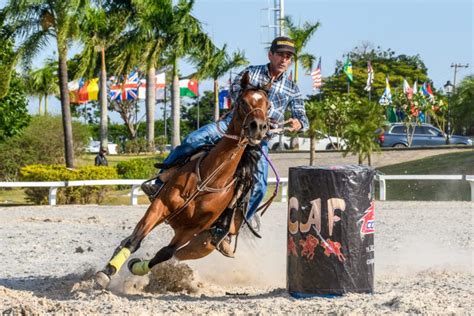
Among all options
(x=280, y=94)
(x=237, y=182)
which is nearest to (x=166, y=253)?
(x=237, y=182)

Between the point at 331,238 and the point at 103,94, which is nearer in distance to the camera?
the point at 331,238

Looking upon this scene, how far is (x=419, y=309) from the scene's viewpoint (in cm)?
716

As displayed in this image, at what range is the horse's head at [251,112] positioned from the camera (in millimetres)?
7938

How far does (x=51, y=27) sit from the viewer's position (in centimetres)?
3362

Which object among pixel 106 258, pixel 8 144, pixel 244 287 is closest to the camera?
pixel 244 287

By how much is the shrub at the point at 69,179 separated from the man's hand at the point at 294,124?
57.4 ft

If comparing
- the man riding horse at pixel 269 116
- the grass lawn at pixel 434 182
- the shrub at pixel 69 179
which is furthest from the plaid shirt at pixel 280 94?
the grass lawn at pixel 434 182

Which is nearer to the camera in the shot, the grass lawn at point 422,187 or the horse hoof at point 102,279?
the horse hoof at point 102,279

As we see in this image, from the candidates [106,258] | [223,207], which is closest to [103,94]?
Result: [106,258]

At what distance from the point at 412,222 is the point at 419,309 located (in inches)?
453

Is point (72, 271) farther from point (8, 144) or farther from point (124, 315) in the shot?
point (8, 144)

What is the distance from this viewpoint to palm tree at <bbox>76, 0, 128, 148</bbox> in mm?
34344

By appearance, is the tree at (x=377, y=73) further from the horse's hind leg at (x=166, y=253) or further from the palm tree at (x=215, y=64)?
the horse's hind leg at (x=166, y=253)

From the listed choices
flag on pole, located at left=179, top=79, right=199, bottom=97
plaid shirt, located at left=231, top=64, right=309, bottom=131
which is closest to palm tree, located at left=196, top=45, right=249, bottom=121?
flag on pole, located at left=179, top=79, right=199, bottom=97
